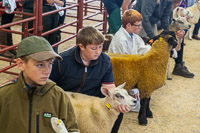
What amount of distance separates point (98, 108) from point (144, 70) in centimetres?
125

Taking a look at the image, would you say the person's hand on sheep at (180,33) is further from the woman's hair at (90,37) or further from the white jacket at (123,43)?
the woman's hair at (90,37)

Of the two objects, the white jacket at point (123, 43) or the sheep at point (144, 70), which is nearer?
the sheep at point (144, 70)

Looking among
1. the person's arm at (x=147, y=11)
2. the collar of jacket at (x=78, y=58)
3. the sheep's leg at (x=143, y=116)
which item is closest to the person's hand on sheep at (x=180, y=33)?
the person's arm at (x=147, y=11)

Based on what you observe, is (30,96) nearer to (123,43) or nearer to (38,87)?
(38,87)

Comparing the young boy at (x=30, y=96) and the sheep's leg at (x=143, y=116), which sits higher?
the young boy at (x=30, y=96)

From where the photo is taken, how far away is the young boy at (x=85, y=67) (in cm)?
297

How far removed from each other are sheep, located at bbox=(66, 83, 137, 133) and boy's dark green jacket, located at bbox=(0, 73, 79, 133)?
95 centimetres

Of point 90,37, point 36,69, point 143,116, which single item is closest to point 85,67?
point 90,37

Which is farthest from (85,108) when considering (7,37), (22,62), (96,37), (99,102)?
(7,37)

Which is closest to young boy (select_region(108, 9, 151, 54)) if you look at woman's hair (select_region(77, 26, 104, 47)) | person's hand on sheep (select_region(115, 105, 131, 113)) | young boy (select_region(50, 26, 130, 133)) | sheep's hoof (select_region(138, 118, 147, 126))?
sheep's hoof (select_region(138, 118, 147, 126))

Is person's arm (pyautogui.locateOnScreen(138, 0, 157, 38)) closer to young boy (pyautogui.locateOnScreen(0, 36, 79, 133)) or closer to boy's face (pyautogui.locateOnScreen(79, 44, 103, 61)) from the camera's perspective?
boy's face (pyautogui.locateOnScreen(79, 44, 103, 61))

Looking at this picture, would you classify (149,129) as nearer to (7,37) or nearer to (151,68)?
(151,68)

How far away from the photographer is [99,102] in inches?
121

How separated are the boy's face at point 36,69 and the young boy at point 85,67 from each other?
102 centimetres
